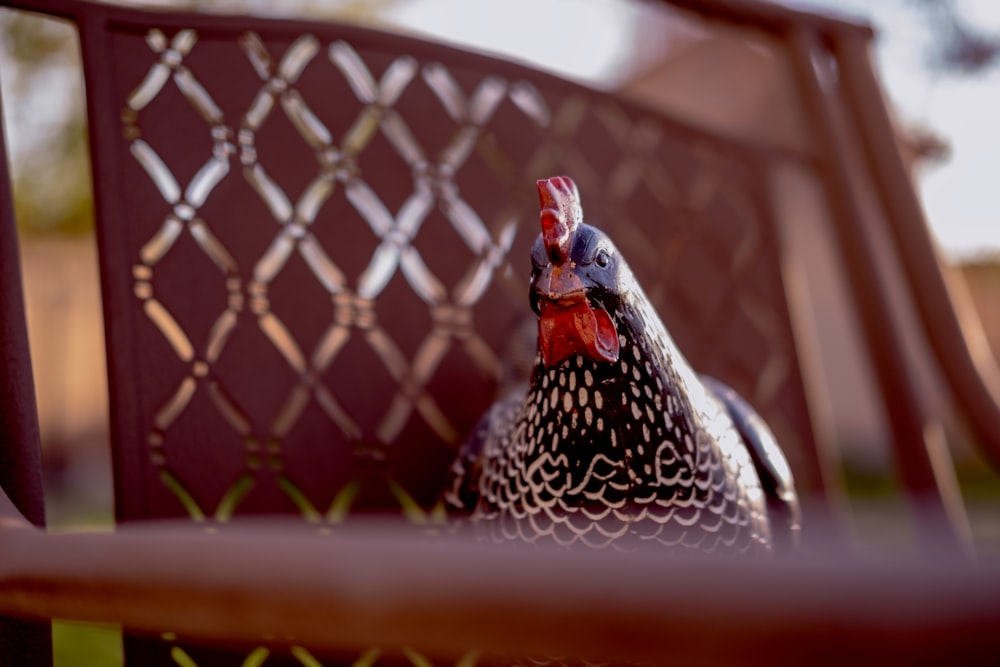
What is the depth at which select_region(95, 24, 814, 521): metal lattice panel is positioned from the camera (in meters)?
0.96

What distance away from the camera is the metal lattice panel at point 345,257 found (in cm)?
96

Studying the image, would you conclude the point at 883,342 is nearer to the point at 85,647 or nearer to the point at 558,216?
the point at 558,216

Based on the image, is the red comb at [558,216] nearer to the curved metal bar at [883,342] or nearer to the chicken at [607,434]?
the chicken at [607,434]

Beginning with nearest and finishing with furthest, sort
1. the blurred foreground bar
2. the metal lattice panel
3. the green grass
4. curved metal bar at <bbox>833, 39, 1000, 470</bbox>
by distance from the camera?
1. the blurred foreground bar
2. the metal lattice panel
3. curved metal bar at <bbox>833, 39, 1000, 470</bbox>
4. the green grass

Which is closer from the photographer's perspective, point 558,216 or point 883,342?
point 558,216

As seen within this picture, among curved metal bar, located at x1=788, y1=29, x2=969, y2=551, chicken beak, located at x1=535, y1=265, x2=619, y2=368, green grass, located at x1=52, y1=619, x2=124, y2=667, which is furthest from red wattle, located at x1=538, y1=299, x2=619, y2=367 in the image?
green grass, located at x1=52, y1=619, x2=124, y2=667

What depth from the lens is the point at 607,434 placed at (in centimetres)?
69

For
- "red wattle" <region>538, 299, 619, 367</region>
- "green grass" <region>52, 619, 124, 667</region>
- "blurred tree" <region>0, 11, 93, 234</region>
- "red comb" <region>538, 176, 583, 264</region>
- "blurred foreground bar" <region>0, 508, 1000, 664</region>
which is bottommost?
"green grass" <region>52, 619, 124, 667</region>

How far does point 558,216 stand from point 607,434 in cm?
20

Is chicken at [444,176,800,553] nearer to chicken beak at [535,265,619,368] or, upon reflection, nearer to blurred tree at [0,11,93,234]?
chicken beak at [535,265,619,368]

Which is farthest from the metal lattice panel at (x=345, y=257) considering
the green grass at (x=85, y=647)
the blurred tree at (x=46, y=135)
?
the blurred tree at (x=46, y=135)

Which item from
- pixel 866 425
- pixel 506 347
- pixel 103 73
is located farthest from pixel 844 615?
pixel 866 425

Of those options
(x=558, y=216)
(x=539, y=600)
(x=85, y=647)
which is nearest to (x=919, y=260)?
(x=558, y=216)

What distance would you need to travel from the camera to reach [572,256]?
0.71 meters
